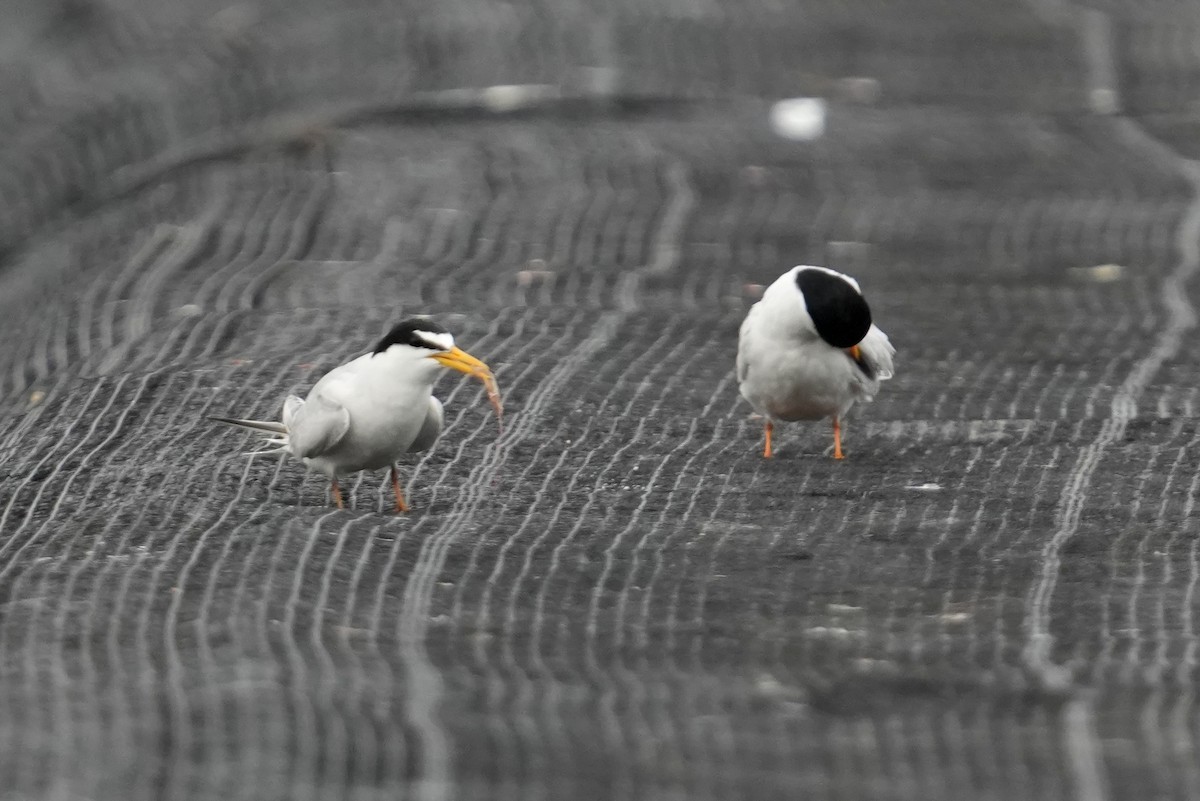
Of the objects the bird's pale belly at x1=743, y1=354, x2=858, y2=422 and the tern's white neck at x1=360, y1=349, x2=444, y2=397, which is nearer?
the tern's white neck at x1=360, y1=349, x2=444, y2=397

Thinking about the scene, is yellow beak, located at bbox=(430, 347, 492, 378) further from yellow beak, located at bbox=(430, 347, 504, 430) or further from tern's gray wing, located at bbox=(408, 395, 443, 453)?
tern's gray wing, located at bbox=(408, 395, 443, 453)

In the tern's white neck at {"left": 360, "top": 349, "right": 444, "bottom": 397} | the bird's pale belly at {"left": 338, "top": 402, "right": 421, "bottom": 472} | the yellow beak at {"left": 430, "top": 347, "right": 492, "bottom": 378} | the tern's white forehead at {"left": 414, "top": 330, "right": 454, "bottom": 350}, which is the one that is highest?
the tern's white forehead at {"left": 414, "top": 330, "right": 454, "bottom": 350}

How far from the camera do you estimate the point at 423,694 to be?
3.64m

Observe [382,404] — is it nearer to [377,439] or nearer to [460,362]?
[377,439]

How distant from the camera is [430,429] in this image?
523 centimetres

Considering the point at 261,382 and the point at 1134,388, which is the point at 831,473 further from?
the point at 261,382

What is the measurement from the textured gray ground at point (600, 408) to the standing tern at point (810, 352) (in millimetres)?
189

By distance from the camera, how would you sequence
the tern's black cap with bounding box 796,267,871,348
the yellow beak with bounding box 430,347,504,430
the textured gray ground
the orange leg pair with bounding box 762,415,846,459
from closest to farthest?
the textured gray ground
the yellow beak with bounding box 430,347,504,430
the tern's black cap with bounding box 796,267,871,348
the orange leg pair with bounding box 762,415,846,459

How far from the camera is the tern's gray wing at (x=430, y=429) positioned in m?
5.19

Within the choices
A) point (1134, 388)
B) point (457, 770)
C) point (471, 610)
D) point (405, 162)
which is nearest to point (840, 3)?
point (405, 162)

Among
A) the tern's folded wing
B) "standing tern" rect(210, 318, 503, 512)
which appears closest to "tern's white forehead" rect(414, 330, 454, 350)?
"standing tern" rect(210, 318, 503, 512)

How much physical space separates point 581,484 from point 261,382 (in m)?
1.37

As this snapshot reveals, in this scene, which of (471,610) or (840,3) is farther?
(840,3)

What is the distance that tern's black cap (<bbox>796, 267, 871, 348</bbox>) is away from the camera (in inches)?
222
